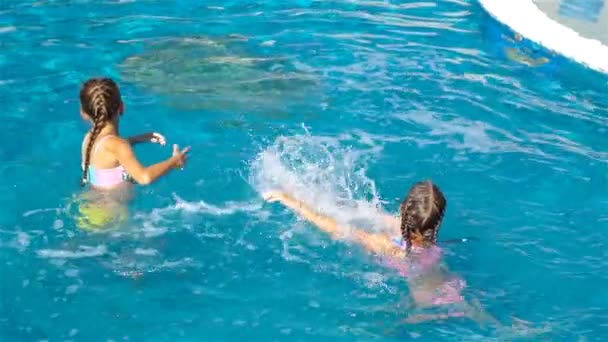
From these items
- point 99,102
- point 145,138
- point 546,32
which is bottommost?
point 99,102

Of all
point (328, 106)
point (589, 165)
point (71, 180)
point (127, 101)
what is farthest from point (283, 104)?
point (589, 165)

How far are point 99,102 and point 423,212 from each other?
77.6 inches

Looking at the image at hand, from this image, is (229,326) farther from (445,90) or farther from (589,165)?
(445,90)

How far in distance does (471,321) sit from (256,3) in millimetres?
6373

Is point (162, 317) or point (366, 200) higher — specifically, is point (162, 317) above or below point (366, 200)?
below

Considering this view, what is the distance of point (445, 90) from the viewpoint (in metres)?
7.65

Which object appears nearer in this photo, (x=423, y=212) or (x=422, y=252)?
(x=423, y=212)

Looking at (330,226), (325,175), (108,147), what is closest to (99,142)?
(108,147)

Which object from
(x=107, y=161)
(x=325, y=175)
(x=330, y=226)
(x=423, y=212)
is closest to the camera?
(x=423, y=212)

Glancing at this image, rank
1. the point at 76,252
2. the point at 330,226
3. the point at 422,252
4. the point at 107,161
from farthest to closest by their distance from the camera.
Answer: the point at 330,226, the point at 76,252, the point at 107,161, the point at 422,252

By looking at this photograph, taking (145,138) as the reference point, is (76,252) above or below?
below

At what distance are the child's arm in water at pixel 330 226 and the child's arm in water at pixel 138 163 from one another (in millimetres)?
733

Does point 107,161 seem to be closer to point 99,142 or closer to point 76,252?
point 99,142

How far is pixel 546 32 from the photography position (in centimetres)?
858
